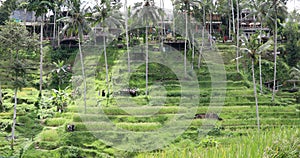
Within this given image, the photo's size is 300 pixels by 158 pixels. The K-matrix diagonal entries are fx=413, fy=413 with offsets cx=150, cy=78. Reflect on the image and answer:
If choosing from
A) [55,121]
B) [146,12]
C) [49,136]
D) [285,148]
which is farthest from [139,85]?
[285,148]

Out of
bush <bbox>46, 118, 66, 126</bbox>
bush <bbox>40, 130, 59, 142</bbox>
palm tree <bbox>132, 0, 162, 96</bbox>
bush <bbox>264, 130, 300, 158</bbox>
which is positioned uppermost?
palm tree <bbox>132, 0, 162, 96</bbox>

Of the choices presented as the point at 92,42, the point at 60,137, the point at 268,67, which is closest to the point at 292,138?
the point at 60,137

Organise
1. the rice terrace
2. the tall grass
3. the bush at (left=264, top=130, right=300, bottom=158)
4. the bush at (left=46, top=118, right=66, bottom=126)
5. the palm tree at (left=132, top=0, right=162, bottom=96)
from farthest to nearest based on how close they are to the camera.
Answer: the palm tree at (left=132, top=0, right=162, bottom=96)
the bush at (left=46, top=118, right=66, bottom=126)
the rice terrace
the bush at (left=264, top=130, right=300, bottom=158)
the tall grass

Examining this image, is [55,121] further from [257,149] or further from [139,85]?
[257,149]

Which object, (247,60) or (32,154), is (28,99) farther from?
(247,60)

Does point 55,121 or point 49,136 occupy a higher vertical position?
point 55,121

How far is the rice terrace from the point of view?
21203 mm

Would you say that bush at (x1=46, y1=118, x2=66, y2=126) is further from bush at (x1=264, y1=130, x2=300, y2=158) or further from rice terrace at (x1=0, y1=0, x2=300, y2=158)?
bush at (x1=264, y1=130, x2=300, y2=158)

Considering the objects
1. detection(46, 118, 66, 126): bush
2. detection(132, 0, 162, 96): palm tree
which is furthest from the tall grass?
detection(132, 0, 162, 96): palm tree

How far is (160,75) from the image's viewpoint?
33.6 meters

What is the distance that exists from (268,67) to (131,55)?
11945 millimetres

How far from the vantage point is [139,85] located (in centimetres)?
3097

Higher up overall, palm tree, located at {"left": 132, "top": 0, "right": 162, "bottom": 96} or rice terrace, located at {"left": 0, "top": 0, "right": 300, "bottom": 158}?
palm tree, located at {"left": 132, "top": 0, "right": 162, "bottom": 96}

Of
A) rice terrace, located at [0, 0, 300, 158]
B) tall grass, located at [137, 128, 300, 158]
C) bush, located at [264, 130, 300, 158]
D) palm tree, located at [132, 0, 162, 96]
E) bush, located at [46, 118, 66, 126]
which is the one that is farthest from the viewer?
palm tree, located at [132, 0, 162, 96]
